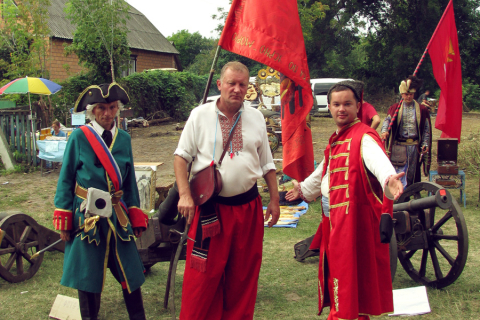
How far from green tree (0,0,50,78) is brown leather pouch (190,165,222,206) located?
44.3 feet

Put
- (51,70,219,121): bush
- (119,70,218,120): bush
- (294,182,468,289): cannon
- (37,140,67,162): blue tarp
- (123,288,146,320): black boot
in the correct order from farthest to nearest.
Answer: (119,70,218,120): bush → (51,70,219,121): bush → (37,140,67,162): blue tarp → (294,182,468,289): cannon → (123,288,146,320): black boot

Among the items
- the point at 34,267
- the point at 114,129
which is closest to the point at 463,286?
the point at 114,129

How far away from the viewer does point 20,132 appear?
1112 cm

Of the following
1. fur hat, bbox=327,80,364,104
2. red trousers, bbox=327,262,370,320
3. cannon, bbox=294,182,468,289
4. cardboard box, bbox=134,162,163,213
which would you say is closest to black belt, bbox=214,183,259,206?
red trousers, bbox=327,262,370,320

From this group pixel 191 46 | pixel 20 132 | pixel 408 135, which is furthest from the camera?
pixel 191 46

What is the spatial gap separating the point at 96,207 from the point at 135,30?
26.3m

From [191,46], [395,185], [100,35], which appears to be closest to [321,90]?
[100,35]

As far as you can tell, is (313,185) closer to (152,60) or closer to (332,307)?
(332,307)

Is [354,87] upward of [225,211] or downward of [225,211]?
upward

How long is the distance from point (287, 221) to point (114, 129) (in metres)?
3.79

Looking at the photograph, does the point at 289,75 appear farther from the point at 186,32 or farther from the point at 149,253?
the point at 186,32

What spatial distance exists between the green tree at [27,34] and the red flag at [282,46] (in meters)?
12.3

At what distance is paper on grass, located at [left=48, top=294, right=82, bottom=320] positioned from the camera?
346cm

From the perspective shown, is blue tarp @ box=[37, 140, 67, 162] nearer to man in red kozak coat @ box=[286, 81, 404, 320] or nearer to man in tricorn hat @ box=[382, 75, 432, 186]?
man in tricorn hat @ box=[382, 75, 432, 186]
